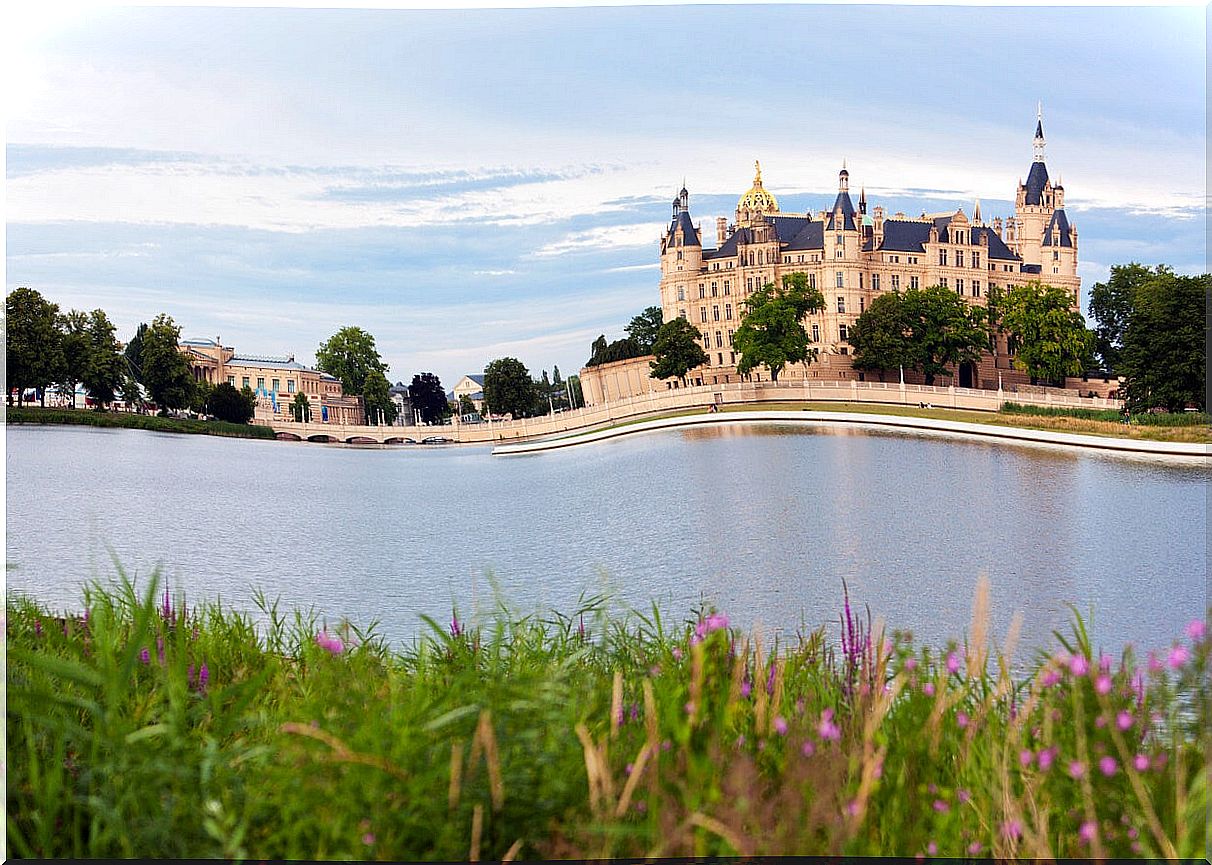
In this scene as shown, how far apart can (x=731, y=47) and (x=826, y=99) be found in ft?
1.80

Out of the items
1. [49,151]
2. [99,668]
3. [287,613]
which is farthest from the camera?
[49,151]

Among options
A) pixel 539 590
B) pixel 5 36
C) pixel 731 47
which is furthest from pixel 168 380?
pixel 731 47

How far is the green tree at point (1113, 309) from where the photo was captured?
5.29m

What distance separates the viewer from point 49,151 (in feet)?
18.5

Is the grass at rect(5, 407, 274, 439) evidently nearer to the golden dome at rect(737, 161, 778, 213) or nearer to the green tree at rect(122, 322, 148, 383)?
the green tree at rect(122, 322, 148, 383)

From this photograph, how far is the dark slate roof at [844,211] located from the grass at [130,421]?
3.24 meters

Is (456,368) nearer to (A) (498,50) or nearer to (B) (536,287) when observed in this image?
(B) (536,287)

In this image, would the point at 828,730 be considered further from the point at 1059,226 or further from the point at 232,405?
the point at 232,405

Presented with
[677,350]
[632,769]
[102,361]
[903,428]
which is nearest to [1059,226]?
[903,428]

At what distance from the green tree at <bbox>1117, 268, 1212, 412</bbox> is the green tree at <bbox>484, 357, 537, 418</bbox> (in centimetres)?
307

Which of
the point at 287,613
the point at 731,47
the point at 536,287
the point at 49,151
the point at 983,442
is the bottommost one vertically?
the point at 287,613

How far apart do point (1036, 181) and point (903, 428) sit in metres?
1.39

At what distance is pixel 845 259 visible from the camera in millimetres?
5637

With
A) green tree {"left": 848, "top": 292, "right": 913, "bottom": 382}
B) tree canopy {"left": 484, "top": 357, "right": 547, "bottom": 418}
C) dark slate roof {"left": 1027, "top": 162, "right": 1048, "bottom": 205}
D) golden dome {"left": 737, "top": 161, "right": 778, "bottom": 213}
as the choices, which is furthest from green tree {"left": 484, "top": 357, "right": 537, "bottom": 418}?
dark slate roof {"left": 1027, "top": 162, "right": 1048, "bottom": 205}
